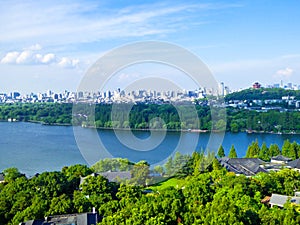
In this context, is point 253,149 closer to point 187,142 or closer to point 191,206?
point 187,142

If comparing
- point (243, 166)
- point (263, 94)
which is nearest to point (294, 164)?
point (243, 166)

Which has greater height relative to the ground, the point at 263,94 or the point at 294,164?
the point at 263,94

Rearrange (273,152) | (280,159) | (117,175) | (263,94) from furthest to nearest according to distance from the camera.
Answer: (263,94) → (273,152) → (280,159) → (117,175)

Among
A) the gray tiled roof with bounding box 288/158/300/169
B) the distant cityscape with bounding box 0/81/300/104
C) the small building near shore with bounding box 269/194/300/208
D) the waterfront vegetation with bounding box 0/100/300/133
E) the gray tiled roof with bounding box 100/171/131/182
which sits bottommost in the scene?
the small building near shore with bounding box 269/194/300/208

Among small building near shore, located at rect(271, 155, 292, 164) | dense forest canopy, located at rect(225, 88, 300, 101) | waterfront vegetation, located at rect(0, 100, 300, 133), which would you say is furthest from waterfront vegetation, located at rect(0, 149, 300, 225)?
dense forest canopy, located at rect(225, 88, 300, 101)

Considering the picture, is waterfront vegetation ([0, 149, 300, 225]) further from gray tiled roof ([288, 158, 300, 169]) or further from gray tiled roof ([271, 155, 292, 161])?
gray tiled roof ([271, 155, 292, 161])

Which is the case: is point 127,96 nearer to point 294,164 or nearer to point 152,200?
point 152,200
